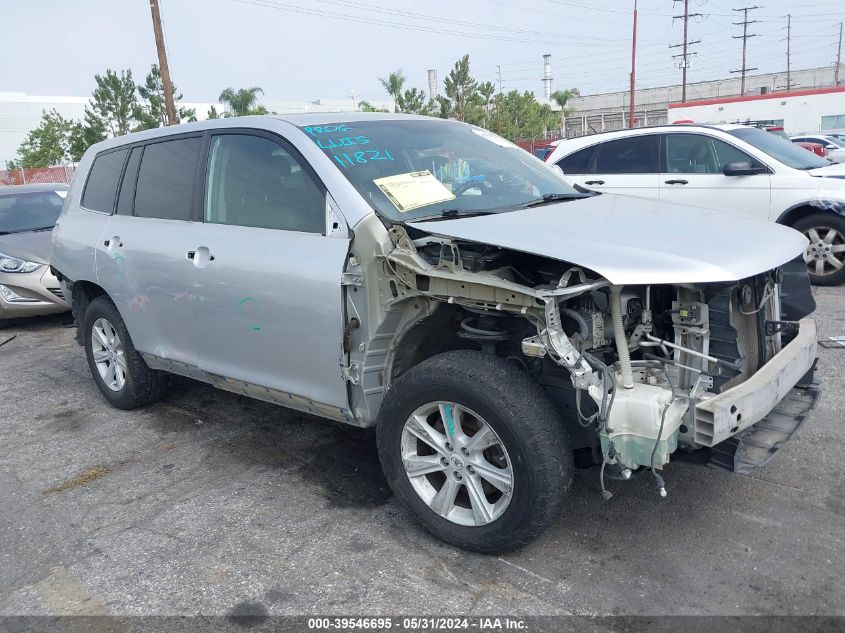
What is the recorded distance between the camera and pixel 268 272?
3541 millimetres

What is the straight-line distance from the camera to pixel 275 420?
15.8 ft

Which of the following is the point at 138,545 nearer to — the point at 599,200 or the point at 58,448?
the point at 58,448

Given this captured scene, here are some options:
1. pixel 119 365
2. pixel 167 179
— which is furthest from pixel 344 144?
pixel 119 365

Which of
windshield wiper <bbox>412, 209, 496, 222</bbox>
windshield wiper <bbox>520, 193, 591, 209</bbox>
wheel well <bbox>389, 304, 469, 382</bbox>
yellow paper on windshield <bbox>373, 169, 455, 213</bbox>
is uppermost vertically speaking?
yellow paper on windshield <bbox>373, 169, 455, 213</bbox>

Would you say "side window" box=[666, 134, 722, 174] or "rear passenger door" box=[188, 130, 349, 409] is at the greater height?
"side window" box=[666, 134, 722, 174]

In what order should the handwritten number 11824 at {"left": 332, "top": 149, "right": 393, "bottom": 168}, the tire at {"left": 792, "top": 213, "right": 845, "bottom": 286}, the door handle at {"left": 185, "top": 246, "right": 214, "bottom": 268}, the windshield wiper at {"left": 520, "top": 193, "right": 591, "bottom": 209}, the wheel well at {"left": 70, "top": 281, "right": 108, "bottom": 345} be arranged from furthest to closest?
the tire at {"left": 792, "top": 213, "right": 845, "bottom": 286}
the wheel well at {"left": 70, "top": 281, "right": 108, "bottom": 345}
the door handle at {"left": 185, "top": 246, "right": 214, "bottom": 268}
the windshield wiper at {"left": 520, "top": 193, "right": 591, "bottom": 209}
the handwritten number 11824 at {"left": 332, "top": 149, "right": 393, "bottom": 168}

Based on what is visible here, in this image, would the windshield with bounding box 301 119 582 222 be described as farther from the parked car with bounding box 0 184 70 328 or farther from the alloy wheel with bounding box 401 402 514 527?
the parked car with bounding box 0 184 70 328

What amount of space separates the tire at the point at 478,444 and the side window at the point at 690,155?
20.0 ft

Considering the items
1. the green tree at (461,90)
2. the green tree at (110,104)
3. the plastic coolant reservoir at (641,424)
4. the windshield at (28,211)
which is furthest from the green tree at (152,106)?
the plastic coolant reservoir at (641,424)

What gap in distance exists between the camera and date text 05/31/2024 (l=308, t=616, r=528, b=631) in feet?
8.61

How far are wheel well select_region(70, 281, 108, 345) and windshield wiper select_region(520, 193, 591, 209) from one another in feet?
10.5

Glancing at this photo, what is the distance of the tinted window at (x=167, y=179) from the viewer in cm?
418

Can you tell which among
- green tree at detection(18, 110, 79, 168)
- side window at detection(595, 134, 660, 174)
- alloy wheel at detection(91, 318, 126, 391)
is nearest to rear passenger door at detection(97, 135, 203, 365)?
alloy wheel at detection(91, 318, 126, 391)

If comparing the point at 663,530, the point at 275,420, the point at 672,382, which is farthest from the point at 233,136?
the point at 663,530
